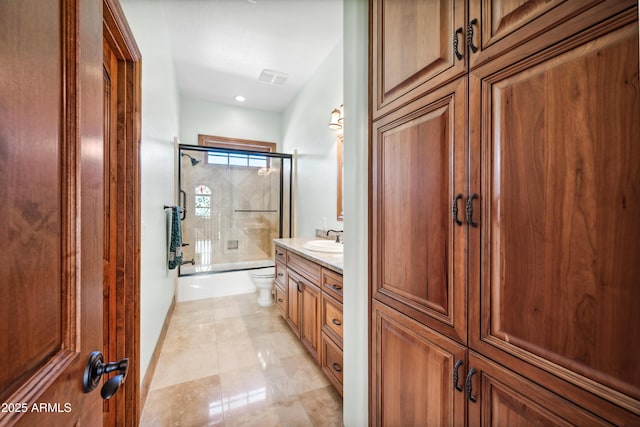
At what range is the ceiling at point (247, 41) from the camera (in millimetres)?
2096

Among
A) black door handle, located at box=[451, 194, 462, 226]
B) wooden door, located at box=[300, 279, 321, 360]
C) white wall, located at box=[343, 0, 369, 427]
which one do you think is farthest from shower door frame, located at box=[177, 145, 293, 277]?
black door handle, located at box=[451, 194, 462, 226]

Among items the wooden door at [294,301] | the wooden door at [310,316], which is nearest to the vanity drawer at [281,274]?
the wooden door at [294,301]

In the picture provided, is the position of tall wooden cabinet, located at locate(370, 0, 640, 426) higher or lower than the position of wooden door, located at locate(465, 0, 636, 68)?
lower

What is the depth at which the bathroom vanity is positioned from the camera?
5.30 feet

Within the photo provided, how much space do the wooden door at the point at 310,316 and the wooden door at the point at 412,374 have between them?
2.37ft

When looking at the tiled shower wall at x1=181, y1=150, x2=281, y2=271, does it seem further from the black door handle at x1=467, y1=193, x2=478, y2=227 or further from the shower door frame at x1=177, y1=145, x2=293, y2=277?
the black door handle at x1=467, y1=193, x2=478, y2=227

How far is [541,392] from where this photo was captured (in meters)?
0.63

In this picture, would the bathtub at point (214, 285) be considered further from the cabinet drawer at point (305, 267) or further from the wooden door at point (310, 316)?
the wooden door at point (310, 316)

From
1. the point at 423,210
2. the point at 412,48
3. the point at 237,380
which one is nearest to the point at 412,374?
the point at 423,210

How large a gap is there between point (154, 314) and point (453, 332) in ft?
6.56

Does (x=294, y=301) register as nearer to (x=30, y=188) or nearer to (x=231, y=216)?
(x=231, y=216)

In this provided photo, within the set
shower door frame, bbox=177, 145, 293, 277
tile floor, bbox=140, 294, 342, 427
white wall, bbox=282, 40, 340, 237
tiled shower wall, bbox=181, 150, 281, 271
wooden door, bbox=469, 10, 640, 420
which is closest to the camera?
wooden door, bbox=469, 10, 640, 420

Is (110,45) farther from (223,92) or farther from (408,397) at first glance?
(223,92)

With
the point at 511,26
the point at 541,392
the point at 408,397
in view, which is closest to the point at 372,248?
the point at 408,397
